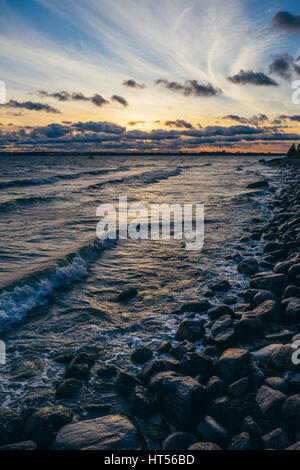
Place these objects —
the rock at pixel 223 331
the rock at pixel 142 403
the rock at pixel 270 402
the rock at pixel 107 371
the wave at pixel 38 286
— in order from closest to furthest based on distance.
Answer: the rock at pixel 270 402, the rock at pixel 142 403, the rock at pixel 107 371, the rock at pixel 223 331, the wave at pixel 38 286

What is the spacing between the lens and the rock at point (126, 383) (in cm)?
336

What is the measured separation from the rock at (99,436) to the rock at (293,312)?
9.61 ft

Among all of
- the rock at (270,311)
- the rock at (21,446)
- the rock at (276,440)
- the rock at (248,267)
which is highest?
the rock at (248,267)

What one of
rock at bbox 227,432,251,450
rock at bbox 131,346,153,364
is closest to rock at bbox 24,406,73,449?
rock at bbox 131,346,153,364

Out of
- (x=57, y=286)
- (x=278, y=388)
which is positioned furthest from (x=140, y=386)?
(x=57, y=286)

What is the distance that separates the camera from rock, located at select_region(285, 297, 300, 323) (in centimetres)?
427

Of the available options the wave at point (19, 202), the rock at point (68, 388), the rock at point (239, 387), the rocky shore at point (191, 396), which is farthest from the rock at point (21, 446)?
the wave at point (19, 202)

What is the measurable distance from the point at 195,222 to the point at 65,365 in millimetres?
9968

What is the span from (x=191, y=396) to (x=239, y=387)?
57 cm

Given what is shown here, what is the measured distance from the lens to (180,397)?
2.95m

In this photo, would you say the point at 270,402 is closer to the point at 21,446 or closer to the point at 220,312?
the point at 220,312

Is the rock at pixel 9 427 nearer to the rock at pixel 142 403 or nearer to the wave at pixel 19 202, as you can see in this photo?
the rock at pixel 142 403

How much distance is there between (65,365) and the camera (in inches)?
153
